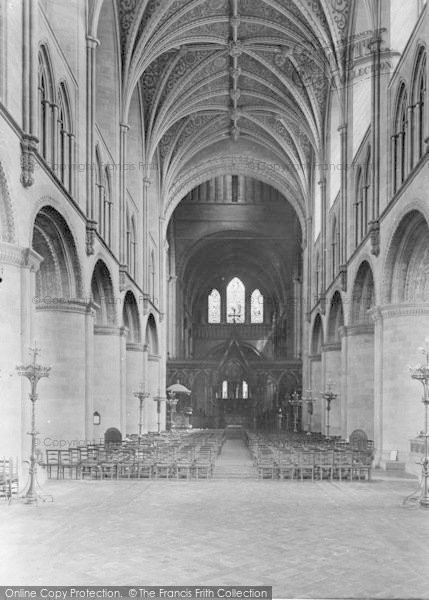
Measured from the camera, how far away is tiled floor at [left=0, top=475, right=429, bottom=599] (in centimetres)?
857

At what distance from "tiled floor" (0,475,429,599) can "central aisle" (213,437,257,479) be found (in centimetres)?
401

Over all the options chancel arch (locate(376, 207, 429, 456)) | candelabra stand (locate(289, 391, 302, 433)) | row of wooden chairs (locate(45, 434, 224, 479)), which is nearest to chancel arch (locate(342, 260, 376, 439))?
chancel arch (locate(376, 207, 429, 456))

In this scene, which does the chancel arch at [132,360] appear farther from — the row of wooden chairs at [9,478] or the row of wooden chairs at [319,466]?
the row of wooden chairs at [9,478]

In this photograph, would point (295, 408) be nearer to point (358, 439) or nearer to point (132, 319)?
point (132, 319)

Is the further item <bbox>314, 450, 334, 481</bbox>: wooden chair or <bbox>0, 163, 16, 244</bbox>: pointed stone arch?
<bbox>314, 450, 334, 481</bbox>: wooden chair

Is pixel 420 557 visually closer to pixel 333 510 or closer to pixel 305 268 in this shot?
pixel 333 510

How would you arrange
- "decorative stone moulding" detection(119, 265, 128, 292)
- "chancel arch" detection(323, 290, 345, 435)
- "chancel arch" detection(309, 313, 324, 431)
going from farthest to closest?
"chancel arch" detection(309, 313, 324, 431) → "chancel arch" detection(323, 290, 345, 435) → "decorative stone moulding" detection(119, 265, 128, 292)

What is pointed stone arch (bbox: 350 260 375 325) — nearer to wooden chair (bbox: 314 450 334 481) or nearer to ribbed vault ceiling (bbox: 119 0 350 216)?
wooden chair (bbox: 314 450 334 481)

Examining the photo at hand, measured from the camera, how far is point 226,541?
10.8m

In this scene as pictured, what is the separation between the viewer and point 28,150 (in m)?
16.0

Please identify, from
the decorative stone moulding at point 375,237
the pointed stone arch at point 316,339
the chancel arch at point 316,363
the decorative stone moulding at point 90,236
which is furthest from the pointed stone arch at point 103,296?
the pointed stone arch at point 316,339

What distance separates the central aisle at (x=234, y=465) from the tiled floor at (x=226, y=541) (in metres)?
4.01

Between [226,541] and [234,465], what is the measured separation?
43.5 ft

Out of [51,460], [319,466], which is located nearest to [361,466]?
[319,466]
